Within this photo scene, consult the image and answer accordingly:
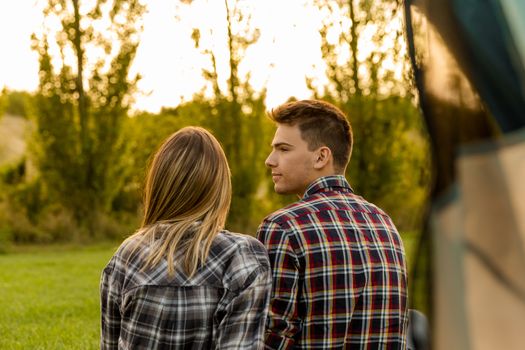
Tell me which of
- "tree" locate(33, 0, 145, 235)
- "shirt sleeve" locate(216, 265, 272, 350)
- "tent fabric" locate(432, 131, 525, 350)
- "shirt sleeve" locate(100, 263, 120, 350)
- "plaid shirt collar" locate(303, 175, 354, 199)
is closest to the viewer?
"tent fabric" locate(432, 131, 525, 350)

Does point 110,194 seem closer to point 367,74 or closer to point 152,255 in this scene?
point 367,74

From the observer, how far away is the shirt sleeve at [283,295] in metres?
2.61

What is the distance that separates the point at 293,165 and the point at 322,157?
107 millimetres

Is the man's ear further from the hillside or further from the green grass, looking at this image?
the hillside

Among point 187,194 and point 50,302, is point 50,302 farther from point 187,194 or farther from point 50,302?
point 187,194

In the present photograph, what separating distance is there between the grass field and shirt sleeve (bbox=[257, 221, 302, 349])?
2749mm

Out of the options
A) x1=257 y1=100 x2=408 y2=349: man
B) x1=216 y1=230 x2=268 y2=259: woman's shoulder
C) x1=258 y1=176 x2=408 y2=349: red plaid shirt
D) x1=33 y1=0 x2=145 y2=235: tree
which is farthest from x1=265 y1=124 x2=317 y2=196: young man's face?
x1=33 y1=0 x2=145 y2=235: tree

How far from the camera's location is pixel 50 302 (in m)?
8.92

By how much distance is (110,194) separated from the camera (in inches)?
769

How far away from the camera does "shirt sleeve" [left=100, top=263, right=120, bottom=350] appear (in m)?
Result: 2.59

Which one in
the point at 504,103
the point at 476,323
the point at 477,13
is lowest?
the point at 476,323

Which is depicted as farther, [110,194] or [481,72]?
[110,194]

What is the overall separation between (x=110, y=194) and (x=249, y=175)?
10.8ft

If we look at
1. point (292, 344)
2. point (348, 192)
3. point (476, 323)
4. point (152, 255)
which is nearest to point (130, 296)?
point (152, 255)
